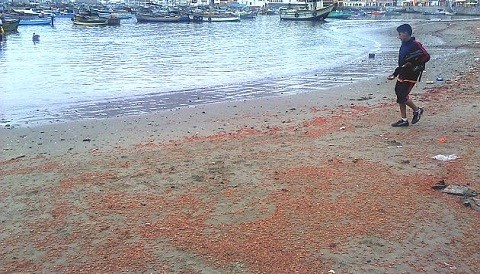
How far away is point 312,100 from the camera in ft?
37.5

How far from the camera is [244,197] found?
5.04 metres

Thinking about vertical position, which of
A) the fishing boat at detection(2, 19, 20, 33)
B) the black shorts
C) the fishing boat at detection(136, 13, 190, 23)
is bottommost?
the black shorts

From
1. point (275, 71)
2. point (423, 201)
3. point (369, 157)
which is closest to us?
point (423, 201)

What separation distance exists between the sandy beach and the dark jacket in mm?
895

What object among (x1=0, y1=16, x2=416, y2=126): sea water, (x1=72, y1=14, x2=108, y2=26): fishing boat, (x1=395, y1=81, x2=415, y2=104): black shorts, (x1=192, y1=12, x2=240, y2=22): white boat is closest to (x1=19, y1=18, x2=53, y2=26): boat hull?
(x1=72, y1=14, x2=108, y2=26): fishing boat

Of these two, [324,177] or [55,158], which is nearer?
[324,177]

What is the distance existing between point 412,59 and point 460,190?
3.09m

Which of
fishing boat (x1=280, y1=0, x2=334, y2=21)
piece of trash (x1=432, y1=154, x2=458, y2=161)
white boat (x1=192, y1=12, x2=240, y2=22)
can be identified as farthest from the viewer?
white boat (x1=192, y1=12, x2=240, y2=22)

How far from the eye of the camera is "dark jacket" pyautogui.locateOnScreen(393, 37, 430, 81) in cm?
742

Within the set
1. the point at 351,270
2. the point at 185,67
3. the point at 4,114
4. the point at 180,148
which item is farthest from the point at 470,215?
the point at 185,67

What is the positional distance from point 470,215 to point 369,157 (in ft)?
6.32

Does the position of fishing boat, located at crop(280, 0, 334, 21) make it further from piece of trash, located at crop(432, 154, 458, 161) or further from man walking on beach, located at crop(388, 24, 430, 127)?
piece of trash, located at crop(432, 154, 458, 161)

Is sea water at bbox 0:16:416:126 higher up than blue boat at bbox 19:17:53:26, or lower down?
lower down

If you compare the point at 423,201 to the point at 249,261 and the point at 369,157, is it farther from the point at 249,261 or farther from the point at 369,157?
the point at 249,261
